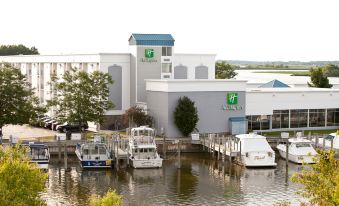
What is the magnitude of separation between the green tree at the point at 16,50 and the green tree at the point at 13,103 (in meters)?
90.0

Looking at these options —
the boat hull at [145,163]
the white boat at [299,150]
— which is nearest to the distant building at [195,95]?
the white boat at [299,150]

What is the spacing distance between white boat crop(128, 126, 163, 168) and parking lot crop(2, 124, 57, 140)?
1158 centimetres

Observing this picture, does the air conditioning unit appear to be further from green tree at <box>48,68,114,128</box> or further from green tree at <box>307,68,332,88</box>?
green tree at <box>307,68,332,88</box>

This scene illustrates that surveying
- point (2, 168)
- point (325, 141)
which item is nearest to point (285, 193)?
point (325, 141)

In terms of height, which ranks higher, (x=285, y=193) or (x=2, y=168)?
(x=2, y=168)

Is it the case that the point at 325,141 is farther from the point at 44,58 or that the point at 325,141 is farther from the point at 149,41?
the point at 44,58

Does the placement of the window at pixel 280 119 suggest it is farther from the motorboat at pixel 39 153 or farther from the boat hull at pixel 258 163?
the motorboat at pixel 39 153

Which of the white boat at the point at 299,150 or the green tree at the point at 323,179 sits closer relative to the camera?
the green tree at the point at 323,179

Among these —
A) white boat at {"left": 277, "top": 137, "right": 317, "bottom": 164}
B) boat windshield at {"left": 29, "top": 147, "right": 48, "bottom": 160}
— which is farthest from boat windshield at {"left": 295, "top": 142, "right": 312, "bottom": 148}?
boat windshield at {"left": 29, "top": 147, "right": 48, "bottom": 160}

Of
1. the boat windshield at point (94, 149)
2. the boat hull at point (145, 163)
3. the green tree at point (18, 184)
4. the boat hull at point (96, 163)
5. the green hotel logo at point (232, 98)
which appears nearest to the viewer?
the green tree at point (18, 184)

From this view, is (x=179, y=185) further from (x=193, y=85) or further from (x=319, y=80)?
(x=319, y=80)

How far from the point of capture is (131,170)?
2194 inches

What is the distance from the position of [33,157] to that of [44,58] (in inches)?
1387

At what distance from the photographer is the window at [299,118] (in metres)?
76.1
